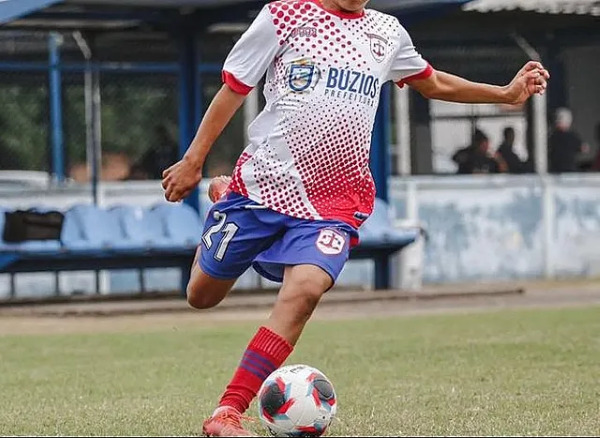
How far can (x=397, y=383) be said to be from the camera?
8500 millimetres

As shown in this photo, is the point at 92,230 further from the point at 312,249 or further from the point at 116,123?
the point at 116,123

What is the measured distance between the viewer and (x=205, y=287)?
6.76 meters

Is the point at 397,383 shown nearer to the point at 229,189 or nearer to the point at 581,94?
the point at 229,189

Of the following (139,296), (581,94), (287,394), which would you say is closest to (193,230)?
(139,296)

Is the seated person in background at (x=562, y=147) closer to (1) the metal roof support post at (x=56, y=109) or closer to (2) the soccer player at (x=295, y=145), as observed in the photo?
(1) the metal roof support post at (x=56, y=109)

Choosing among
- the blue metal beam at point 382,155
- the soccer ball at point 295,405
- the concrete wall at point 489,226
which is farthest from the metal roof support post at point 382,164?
the soccer ball at point 295,405

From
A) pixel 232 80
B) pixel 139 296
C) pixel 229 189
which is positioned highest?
pixel 232 80

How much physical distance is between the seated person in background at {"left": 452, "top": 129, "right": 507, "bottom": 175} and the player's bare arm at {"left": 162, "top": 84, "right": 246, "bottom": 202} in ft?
48.6

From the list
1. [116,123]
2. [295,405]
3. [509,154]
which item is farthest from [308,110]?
[116,123]

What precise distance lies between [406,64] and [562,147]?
50.4 feet

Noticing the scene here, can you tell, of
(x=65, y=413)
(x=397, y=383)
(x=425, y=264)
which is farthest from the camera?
(x=425, y=264)

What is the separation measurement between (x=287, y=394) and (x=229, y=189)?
1058mm

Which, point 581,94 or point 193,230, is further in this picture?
point 581,94

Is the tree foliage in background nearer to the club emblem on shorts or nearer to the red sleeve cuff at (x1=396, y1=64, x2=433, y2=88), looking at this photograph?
the red sleeve cuff at (x1=396, y1=64, x2=433, y2=88)
